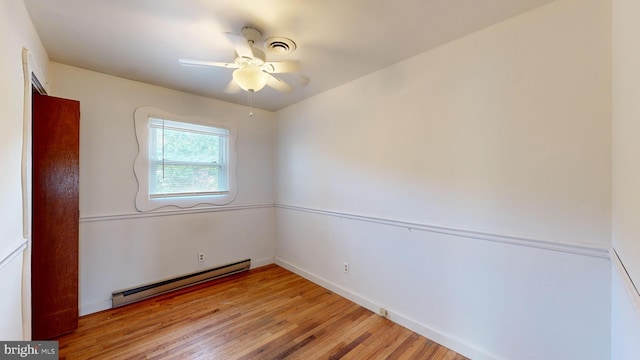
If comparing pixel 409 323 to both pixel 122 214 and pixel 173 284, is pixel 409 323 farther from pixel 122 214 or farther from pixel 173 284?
pixel 122 214

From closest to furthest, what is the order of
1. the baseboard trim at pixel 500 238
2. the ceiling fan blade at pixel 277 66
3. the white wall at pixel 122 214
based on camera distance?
1. the baseboard trim at pixel 500 238
2. the ceiling fan blade at pixel 277 66
3. the white wall at pixel 122 214

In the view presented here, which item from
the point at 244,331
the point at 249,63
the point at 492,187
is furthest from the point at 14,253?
the point at 492,187

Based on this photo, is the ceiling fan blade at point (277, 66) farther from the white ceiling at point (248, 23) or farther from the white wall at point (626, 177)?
the white wall at point (626, 177)

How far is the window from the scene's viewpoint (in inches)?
107

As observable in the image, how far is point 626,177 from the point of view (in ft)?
3.34

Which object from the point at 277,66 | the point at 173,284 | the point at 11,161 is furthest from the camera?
the point at 173,284

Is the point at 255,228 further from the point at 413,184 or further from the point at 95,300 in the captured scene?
the point at 413,184

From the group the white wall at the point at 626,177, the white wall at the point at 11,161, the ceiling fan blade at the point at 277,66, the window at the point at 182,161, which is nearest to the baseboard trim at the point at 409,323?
the white wall at the point at 626,177

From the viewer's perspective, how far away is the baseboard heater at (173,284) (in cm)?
254

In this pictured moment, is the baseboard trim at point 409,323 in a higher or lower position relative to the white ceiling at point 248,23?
lower

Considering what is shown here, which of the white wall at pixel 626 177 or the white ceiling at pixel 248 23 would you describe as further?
the white ceiling at pixel 248 23

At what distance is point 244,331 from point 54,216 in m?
1.75

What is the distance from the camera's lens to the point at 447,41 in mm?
1899

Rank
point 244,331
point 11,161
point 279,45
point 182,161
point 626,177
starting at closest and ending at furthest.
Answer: point 626,177 < point 11,161 < point 279,45 < point 244,331 < point 182,161
